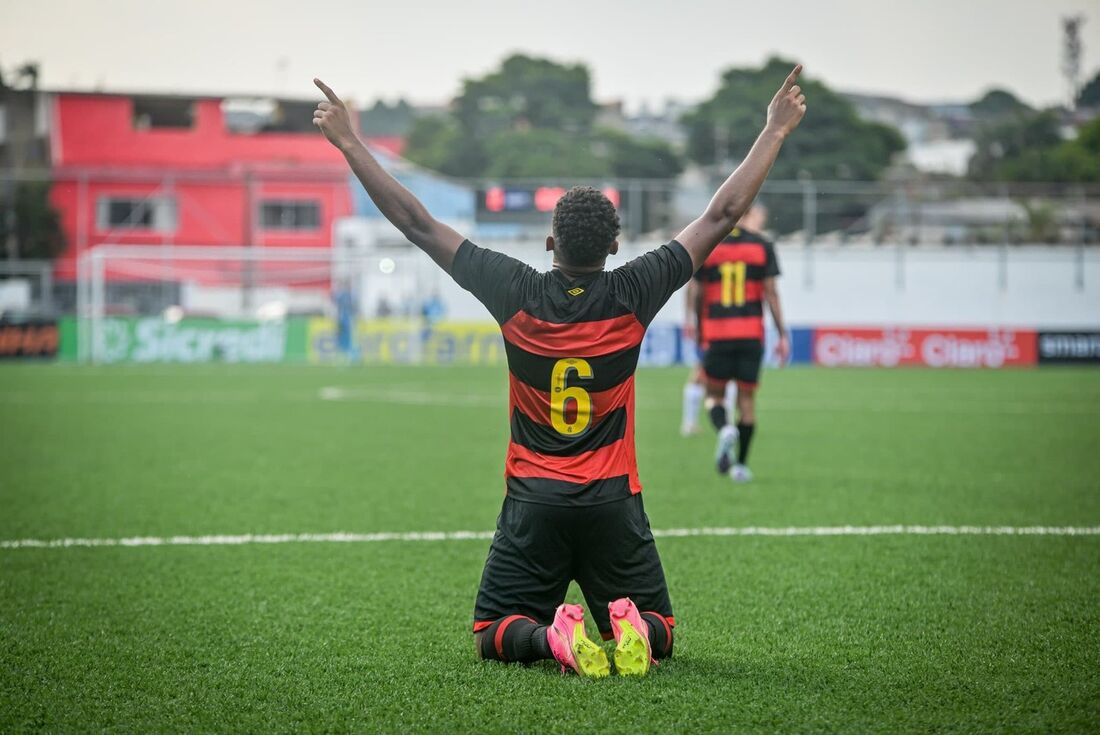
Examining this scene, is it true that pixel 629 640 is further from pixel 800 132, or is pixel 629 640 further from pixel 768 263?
pixel 800 132

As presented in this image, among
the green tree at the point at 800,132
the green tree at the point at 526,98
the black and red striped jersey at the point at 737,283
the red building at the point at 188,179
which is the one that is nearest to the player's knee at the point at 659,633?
the black and red striped jersey at the point at 737,283

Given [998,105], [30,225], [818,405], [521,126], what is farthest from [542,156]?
[818,405]

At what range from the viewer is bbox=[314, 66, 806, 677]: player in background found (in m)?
4.20

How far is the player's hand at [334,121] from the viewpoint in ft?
13.9

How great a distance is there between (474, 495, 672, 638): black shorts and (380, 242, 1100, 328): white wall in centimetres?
3402

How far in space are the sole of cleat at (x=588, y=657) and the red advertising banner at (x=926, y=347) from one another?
2727 cm

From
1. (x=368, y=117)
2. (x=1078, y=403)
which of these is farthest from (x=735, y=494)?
(x=368, y=117)

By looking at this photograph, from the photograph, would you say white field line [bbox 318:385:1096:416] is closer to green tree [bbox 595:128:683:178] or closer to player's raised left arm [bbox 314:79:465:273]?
player's raised left arm [bbox 314:79:465:273]

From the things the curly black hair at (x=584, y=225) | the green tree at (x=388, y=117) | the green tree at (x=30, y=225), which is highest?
the green tree at (x=388, y=117)

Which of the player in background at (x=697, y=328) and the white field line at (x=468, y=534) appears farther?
the player in background at (x=697, y=328)

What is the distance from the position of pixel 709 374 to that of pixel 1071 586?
13.9ft

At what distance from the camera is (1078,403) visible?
59.0 feet

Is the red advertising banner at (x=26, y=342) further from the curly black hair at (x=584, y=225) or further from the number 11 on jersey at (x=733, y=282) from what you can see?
the curly black hair at (x=584, y=225)

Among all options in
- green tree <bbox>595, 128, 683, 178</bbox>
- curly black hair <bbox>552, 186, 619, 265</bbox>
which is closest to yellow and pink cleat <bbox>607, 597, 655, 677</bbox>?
curly black hair <bbox>552, 186, 619, 265</bbox>
